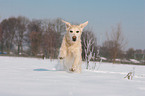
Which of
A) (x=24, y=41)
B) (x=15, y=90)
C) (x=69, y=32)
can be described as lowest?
(x=15, y=90)

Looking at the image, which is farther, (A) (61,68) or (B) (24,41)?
(B) (24,41)

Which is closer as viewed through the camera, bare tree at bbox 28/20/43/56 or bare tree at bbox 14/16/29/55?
bare tree at bbox 28/20/43/56

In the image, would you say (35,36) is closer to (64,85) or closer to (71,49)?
(71,49)

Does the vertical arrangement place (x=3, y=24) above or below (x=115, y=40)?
above

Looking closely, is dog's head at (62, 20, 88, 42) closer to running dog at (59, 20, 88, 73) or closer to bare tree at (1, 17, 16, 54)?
running dog at (59, 20, 88, 73)

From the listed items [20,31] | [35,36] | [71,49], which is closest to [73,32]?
[71,49]

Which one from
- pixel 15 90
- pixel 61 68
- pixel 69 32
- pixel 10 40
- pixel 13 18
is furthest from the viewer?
pixel 13 18

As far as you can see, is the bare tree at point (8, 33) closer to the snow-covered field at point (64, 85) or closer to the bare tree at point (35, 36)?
the bare tree at point (35, 36)

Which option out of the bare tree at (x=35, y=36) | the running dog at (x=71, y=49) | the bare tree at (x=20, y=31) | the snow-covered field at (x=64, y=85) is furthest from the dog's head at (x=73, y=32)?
the bare tree at (x=20, y=31)

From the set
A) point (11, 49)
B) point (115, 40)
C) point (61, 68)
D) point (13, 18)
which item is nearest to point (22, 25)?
point (13, 18)

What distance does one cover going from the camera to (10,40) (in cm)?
3631

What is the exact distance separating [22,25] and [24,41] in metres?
3.86

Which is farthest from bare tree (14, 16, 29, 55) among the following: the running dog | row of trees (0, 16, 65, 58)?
the running dog

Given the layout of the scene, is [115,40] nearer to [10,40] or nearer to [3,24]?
[10,40]
